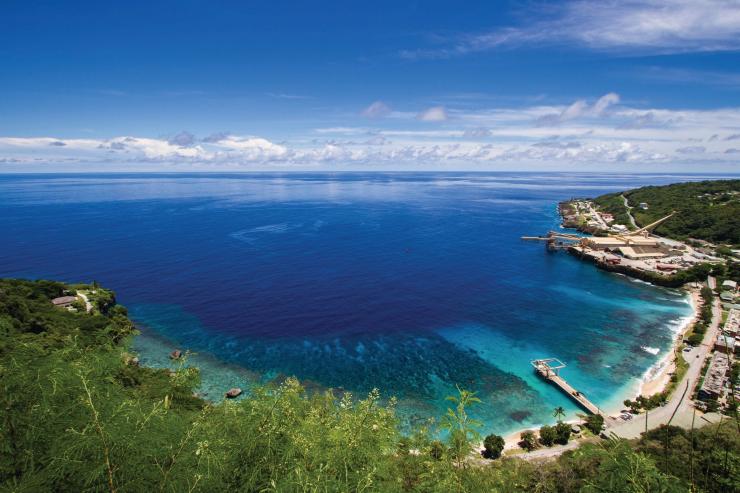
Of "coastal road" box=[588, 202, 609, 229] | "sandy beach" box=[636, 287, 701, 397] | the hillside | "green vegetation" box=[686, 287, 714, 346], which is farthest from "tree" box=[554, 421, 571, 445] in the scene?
"coastal road" box=[588, 202, 609, 229]

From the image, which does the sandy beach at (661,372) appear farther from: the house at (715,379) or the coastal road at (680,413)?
the house at (715,379)

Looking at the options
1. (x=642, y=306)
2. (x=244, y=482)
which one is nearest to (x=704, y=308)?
(x=642, y=306)

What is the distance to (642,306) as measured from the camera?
62812 mm

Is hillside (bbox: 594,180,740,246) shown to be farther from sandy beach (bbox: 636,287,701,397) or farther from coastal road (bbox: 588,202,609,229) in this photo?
sandy beach (bbox: 636,287,701,397)

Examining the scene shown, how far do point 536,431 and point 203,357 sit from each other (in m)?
38.5

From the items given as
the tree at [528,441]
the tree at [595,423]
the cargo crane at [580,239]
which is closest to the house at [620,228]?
the cargo crane at [580,239]

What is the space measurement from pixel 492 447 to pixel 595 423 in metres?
10.8

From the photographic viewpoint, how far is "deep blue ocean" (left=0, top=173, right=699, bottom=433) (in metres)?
41.5

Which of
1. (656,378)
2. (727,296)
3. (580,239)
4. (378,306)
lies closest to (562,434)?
(656,378)

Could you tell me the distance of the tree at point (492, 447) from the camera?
96.3ft

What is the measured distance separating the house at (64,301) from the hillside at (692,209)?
143 metres

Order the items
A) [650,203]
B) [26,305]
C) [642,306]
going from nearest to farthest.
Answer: [26,305] → [642,306] → [650,203]

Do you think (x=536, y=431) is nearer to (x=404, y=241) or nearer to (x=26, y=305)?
(x=26, y=305)

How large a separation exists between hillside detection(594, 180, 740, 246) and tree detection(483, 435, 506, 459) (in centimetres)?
10523
